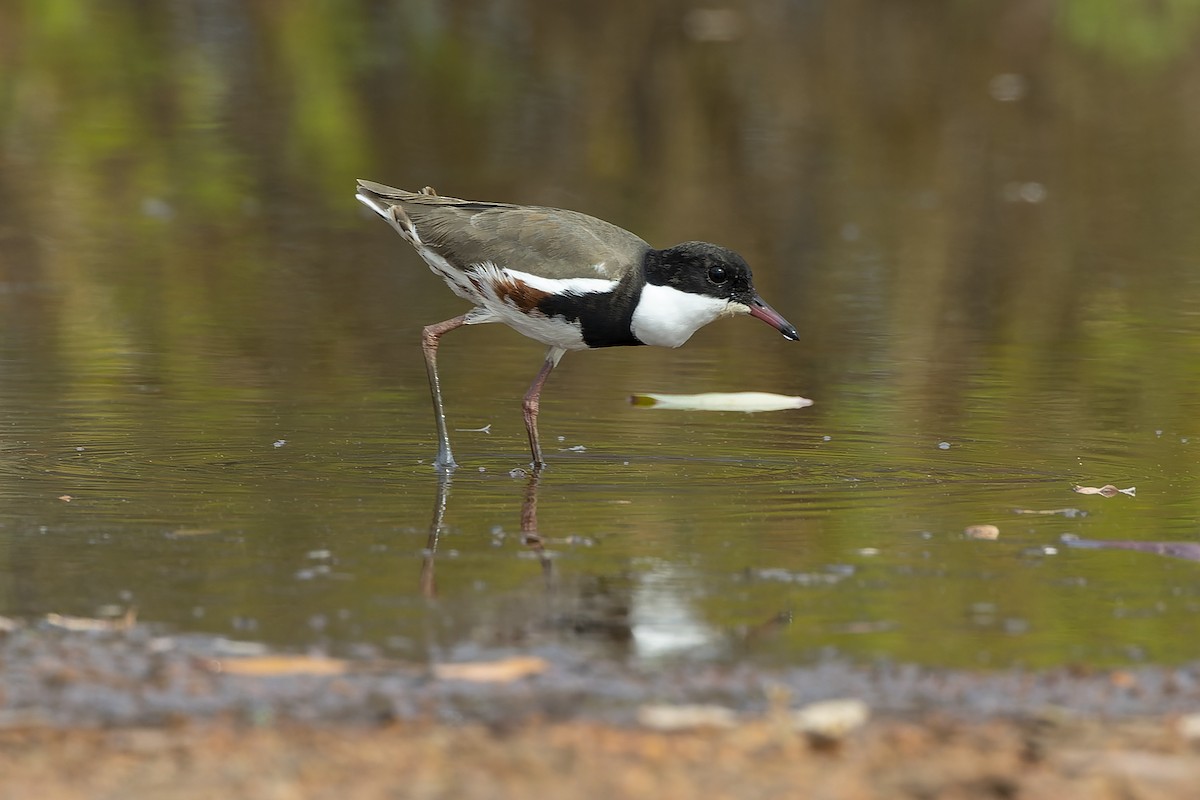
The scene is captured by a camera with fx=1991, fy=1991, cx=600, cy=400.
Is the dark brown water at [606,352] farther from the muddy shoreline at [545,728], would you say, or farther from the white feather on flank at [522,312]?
the white feather on flank at [522,312]

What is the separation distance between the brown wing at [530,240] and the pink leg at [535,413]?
560 mm

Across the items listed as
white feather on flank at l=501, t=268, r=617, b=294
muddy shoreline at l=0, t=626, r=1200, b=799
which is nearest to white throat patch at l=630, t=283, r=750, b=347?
white feather on flank at l=501, t=268, r=617, b=294

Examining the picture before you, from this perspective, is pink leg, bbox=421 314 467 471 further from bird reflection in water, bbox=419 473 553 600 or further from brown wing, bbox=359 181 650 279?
brown wing, bbox=359 181 650 279

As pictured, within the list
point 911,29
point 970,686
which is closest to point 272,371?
point 970,686

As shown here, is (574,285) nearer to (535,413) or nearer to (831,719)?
(535,413)

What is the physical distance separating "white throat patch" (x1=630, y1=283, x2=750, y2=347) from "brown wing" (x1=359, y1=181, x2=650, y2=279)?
161 millimetres

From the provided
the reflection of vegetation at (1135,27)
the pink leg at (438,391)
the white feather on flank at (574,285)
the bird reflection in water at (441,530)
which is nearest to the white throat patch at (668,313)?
the white feather on flank at (574,285)

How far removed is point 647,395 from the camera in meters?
8.84

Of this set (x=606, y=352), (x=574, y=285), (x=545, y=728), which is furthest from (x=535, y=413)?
(x=545, y=728)

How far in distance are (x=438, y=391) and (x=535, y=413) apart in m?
0.41

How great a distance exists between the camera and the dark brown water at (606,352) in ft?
19.5

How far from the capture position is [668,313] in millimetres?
7797

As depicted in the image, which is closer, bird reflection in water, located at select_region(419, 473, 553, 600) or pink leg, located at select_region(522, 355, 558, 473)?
bird reflection in water, located at select_region(419, 473, 553, 600)

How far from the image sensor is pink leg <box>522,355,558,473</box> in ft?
25.9
